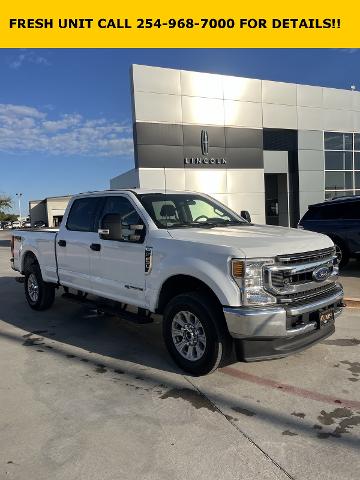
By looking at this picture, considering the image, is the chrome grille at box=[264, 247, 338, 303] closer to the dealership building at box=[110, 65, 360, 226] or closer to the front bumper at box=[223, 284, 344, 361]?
the front bumper at box=[223, 284, 344, 361]

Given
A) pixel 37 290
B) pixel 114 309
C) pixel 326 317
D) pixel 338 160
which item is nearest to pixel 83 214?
pixel 114 309

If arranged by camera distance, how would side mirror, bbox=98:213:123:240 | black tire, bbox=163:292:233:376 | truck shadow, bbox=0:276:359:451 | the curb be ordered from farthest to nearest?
the curb < side mirror, bbox=98:213:123:240 < black tire, bbox=163:292:233:376 < truck shadow, bbox=0:276:359:451

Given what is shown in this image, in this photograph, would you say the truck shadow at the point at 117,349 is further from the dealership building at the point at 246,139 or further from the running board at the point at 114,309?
the dealership building at the point at 246,139

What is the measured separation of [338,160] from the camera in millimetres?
23719

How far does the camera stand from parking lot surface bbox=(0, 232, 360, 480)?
2924 millimetres

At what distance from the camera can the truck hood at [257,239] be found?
3990 mm

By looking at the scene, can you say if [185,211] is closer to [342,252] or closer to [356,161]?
[342,252]

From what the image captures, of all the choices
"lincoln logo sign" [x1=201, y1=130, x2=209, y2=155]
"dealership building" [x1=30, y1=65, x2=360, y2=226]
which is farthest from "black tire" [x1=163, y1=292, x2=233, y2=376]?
"lincoln logo sign" [x1=201, y1=130, x2=209, y2=155]

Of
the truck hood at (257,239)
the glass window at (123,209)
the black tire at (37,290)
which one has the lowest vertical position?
the black tire at (37,290)

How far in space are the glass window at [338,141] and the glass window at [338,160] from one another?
0.32 meters

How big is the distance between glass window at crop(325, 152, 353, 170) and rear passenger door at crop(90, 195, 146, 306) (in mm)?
20117

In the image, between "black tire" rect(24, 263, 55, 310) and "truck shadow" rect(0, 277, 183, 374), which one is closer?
"truck shadow" rect(0, 277, 183, 374)

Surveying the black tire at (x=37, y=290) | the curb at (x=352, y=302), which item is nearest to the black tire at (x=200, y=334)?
the black tire at (x=37, y=290)

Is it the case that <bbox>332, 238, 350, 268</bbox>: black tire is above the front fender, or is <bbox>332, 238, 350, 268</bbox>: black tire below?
below
